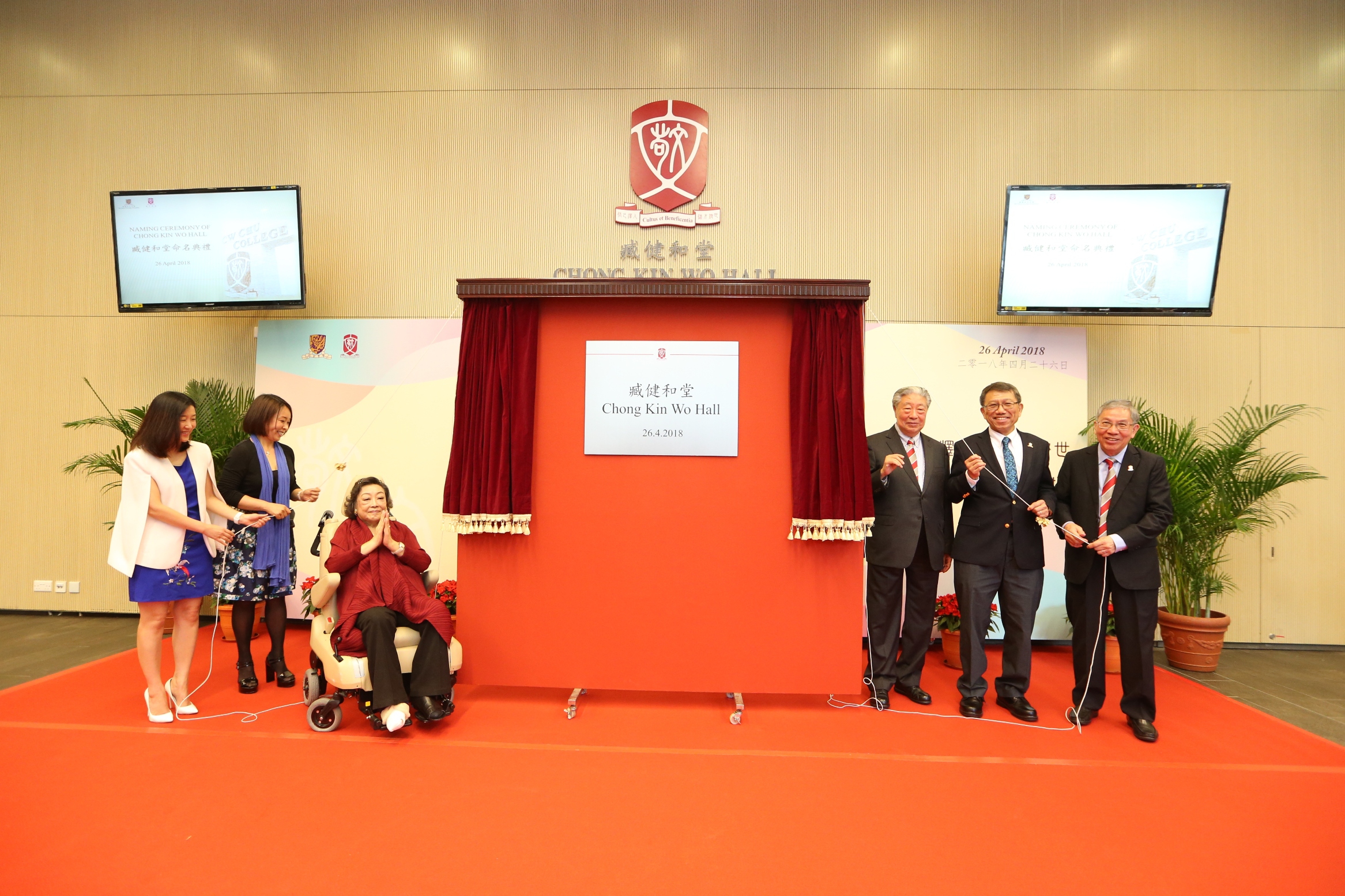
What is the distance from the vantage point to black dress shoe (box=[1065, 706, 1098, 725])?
123 inches

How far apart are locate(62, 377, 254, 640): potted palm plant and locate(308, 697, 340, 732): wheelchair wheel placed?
2156mm

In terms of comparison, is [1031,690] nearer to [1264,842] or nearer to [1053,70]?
[1264,842]

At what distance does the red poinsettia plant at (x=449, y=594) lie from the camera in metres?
4.18

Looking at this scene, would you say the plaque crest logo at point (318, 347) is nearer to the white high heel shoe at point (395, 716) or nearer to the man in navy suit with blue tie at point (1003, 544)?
the white high heel shoe at point (395, 716)

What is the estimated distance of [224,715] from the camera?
304cm

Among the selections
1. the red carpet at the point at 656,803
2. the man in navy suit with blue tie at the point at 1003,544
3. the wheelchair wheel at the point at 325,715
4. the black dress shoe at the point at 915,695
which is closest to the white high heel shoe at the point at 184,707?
the red carpet at the point at 656,803

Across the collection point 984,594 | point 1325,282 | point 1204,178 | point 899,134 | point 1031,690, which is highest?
point 899,134

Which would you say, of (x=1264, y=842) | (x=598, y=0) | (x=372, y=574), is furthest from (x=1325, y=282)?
(x=372, y=574)

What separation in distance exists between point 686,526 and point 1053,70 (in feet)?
15.9

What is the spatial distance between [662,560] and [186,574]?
7.66 feet

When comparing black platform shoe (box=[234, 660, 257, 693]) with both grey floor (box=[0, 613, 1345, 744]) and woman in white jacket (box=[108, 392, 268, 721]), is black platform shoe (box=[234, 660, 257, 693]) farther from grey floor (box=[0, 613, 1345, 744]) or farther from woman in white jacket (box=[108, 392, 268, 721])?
grey floor (box=[0, 613, 1345, 744])

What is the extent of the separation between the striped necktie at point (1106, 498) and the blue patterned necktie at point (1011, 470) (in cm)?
40

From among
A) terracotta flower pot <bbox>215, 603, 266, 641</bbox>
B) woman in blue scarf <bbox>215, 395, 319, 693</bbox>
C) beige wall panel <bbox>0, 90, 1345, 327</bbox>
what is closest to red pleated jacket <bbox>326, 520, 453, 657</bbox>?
woman in blue scarf <bbox>215, 395, 319, 693</bbox>

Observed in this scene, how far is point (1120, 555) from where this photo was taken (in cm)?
308
